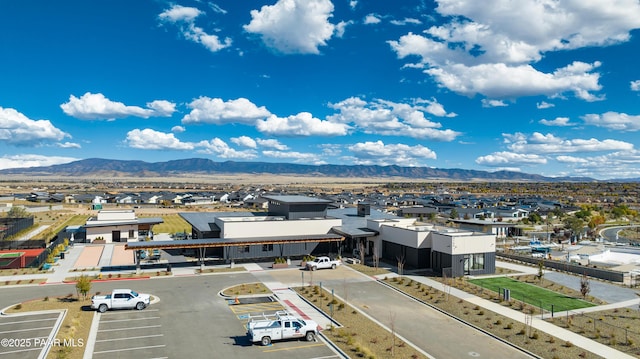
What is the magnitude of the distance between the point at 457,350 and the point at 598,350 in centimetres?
902

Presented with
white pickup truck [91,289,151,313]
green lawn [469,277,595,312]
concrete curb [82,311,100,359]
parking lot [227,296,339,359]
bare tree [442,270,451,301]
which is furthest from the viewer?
bare tree [442,270,451,301]

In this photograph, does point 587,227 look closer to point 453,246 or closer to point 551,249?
point 551,249

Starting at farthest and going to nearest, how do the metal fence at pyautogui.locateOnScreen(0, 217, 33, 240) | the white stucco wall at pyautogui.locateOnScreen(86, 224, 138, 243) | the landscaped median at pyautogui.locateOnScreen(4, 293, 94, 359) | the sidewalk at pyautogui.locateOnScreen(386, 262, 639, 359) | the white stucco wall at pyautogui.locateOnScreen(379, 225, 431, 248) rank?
the metal fence at pyautogui.locateOnScreen(0, 217, 33, 240), the white stucco wall at pyautogui.locateOnScreen(86, 224, 138, 243), the white stucco wall at pyautogui.locateOnScreen(379, 225, 431, 248), the sidewalk at pyautogui.locateOnScreen(386, 262, 639, 359), the landscaped median at pyautogui.locateOnScreen(4, 293, 94, 359)

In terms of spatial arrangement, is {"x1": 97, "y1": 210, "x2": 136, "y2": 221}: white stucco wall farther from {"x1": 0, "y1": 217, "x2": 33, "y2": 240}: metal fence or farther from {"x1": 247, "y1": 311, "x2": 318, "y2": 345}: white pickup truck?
{"x1": 247, "y1": 311, "x2": 318, "y2": 345}: white pickup truck

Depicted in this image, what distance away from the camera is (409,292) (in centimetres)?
4275

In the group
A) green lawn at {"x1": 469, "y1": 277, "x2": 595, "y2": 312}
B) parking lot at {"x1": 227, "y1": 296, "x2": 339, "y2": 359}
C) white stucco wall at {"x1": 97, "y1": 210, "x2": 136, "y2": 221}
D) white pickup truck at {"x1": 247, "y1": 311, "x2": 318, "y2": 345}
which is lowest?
green lawn at {"x1": 469, "y1": 277, "x2": 595, "y2": 312}

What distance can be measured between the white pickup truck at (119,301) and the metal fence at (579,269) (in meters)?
48.1

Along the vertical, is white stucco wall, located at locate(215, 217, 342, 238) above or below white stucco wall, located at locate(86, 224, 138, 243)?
above

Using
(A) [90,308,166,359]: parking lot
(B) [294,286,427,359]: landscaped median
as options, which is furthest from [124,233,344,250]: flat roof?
(B) [294,286,427,359]: landscaped median

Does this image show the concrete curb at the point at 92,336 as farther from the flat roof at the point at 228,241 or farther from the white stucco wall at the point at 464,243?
the white stucco wall at the point at 464,243

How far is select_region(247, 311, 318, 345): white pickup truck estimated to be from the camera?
2845cm

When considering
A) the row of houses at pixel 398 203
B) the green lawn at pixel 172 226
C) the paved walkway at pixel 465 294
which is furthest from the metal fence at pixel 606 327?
the row of houses at pixel 398 203

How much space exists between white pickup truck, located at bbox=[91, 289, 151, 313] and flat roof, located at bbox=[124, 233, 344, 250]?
1555 cm

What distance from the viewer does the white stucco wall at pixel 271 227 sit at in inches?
2343
